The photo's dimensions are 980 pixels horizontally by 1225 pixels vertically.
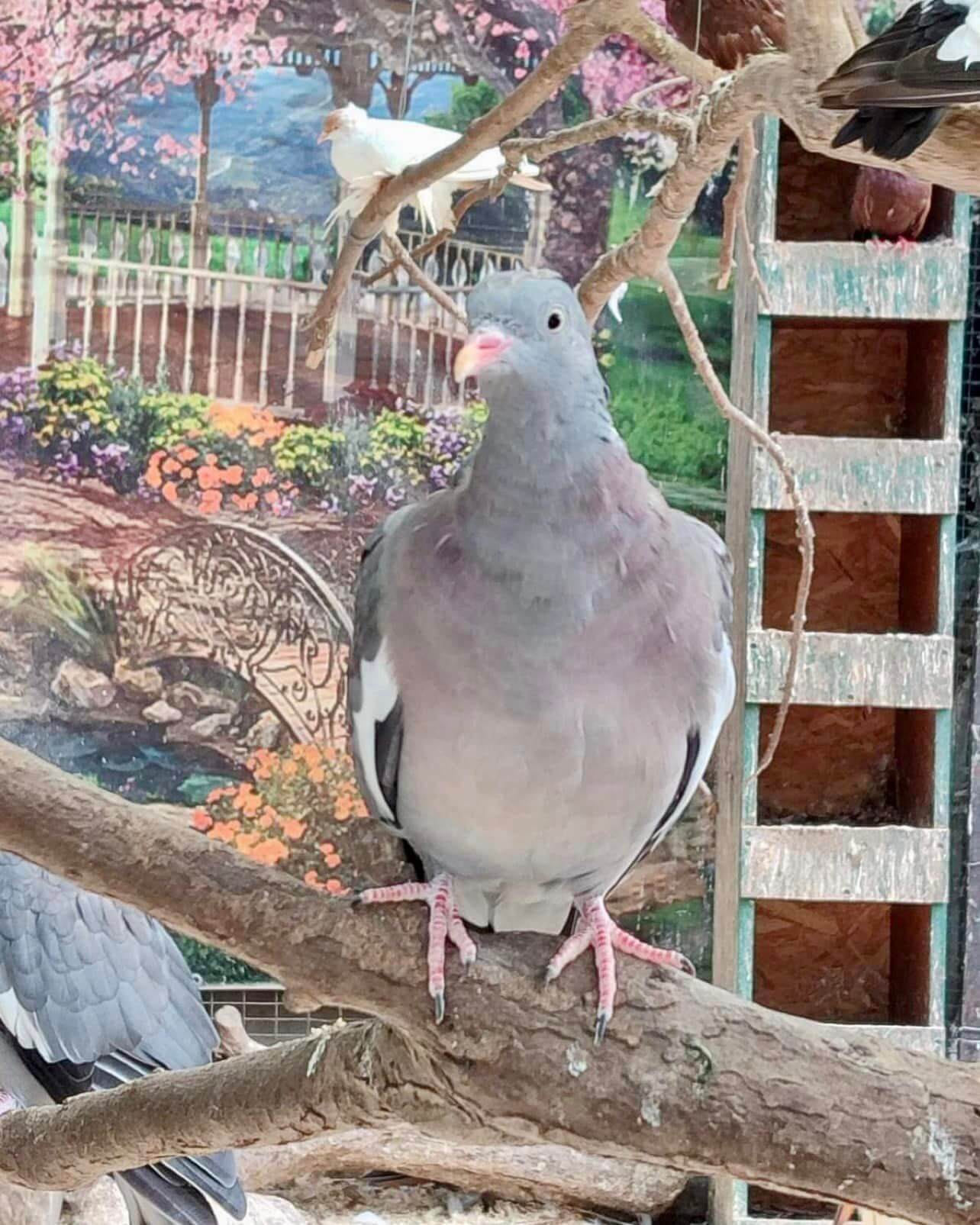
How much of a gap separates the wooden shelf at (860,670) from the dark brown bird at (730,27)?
2.57ft

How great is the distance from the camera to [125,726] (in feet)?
7.01

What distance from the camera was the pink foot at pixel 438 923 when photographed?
83 centimetres

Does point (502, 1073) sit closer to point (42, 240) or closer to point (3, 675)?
point (3, 675)

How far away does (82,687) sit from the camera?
2.14m

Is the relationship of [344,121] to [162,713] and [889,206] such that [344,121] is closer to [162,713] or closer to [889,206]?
[889,206]

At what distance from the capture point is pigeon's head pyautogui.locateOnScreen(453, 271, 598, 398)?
2.54 feet

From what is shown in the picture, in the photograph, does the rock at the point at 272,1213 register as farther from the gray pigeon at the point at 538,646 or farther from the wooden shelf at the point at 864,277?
the wooden shelf at the point at 864,277

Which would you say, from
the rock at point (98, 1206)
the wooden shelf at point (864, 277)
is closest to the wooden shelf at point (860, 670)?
the wooden shelf at point (864, 277)

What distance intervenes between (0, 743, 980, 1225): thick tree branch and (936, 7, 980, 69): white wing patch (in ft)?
1.91

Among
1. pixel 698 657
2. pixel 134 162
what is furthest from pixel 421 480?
pixel 698 657

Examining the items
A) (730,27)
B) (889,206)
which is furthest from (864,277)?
(730,27)

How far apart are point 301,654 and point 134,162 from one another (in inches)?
32.9

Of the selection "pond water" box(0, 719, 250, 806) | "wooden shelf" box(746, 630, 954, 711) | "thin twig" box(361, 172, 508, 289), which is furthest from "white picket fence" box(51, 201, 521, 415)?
"thin twig" box(361, 172, 508, 289)

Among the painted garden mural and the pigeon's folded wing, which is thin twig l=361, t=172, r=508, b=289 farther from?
the painted garden mural
